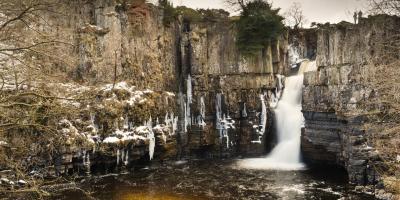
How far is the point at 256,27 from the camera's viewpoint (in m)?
34.1

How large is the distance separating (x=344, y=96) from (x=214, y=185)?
1036 cm

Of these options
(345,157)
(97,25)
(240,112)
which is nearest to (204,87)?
(240,112)

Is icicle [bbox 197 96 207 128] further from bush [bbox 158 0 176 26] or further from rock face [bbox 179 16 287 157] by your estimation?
bush [bbox 158 0 176 26]

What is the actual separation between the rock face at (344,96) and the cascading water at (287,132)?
110 centimetres

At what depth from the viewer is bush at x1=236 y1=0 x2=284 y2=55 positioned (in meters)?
34.0

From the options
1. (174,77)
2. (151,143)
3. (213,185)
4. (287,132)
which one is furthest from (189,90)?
(213,185)

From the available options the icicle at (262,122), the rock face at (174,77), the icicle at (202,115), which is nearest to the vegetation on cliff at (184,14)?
the rock face at (174,77)

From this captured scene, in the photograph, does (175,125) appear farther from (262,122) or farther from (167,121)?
(262,122)

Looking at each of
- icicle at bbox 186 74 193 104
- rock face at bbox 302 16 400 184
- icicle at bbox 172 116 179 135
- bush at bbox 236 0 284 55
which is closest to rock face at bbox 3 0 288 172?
icicle at bbox 186 74 193 104

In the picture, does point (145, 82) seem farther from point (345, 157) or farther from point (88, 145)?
point (345, 157)

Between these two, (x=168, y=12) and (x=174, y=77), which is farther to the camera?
(x=168, y=12)

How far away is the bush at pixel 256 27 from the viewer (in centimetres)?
3403

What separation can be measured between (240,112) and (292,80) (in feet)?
16.5

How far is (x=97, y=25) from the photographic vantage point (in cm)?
3159
